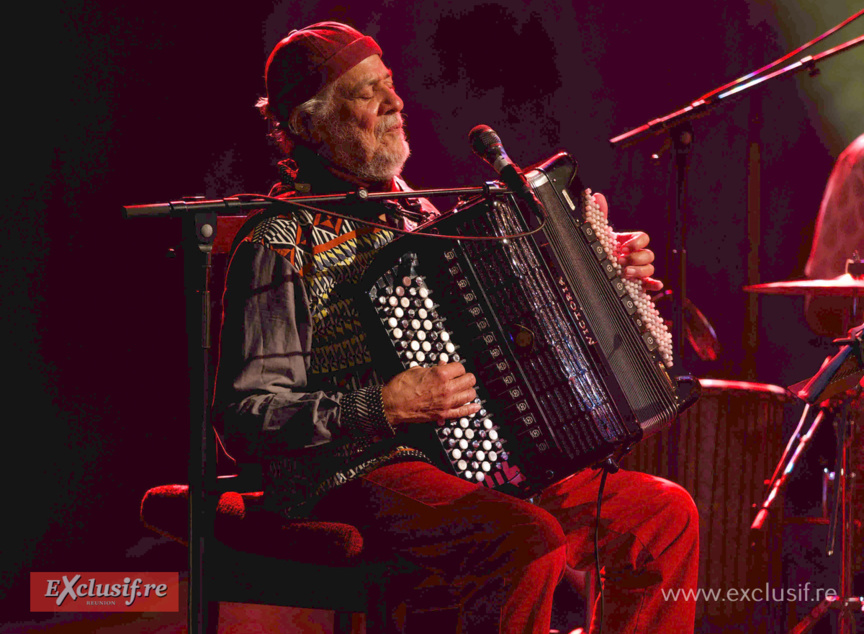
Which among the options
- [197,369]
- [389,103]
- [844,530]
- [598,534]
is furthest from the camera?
[844,530]

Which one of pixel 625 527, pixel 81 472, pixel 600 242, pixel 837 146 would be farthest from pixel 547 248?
pixel 837 146

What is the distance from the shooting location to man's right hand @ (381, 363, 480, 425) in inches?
66.6

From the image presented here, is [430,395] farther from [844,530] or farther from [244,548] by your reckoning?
[844,530]

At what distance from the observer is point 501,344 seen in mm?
1762

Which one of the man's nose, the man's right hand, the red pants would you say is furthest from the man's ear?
the red pants

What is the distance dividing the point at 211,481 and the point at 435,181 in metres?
2.34

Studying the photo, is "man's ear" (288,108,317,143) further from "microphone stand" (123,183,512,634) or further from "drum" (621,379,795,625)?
"drum" (621,379,795,625)

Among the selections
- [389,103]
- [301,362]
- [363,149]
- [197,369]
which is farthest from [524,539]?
[389,103]

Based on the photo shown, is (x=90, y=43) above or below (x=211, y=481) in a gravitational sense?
above

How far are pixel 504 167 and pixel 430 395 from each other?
21.9 inches

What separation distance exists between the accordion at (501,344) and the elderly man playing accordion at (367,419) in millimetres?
72

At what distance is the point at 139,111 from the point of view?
3.21m

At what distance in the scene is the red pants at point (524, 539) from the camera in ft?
5.77

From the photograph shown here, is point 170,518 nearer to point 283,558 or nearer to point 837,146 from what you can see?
point 283,558
